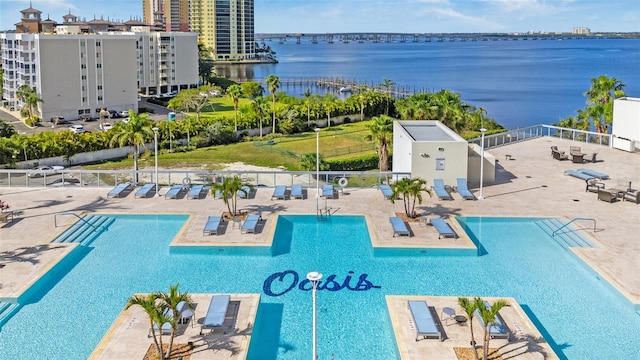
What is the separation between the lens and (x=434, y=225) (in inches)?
869

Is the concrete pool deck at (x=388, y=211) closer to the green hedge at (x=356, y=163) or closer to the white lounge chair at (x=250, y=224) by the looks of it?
the white lounge chair at (x=250, y=224)

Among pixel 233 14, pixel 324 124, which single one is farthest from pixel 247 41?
pixel 324 124

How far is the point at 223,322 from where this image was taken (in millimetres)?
14875

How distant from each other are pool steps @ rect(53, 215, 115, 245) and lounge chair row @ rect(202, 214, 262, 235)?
4.04 metres

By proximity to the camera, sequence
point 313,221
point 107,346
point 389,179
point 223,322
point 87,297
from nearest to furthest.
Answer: point 107,346, point 223,322, point 87,297, point 313,221, point 389,179

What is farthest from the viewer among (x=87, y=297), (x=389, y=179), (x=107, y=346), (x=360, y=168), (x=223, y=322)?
(x=360, y=168)

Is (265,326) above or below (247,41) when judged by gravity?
below

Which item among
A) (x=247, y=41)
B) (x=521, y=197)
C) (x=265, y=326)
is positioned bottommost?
(x=265, y=326)

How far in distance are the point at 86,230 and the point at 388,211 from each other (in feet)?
37.7

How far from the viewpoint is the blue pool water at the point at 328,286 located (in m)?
14.7

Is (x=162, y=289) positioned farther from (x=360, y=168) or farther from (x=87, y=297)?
(x=360, y=168)

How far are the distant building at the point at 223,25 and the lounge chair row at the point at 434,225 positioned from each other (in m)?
174

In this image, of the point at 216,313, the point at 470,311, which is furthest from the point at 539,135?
the point at 216,313

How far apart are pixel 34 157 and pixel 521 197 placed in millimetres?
33779
